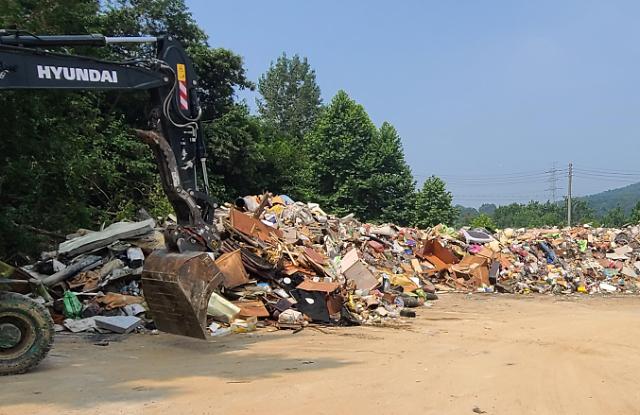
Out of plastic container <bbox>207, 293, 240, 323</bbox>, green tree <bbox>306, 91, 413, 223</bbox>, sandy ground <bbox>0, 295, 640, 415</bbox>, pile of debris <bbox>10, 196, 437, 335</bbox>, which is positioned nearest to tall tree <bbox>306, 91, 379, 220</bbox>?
green tree <bbox>306, 91, 413, 223</bbox>

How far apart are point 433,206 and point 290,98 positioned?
22.3 meters

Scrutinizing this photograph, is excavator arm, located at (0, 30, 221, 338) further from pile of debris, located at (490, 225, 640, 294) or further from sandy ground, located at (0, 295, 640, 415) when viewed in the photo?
pile of debris, located at (490, 225, 640, 294)

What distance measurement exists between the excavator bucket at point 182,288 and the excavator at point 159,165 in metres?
0.01

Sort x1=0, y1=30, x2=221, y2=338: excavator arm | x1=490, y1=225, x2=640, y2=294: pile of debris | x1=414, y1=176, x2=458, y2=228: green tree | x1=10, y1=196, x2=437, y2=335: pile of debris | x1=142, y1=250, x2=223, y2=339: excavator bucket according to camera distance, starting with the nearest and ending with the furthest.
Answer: x1=0, y1=30, x2=221, y2=338: excavator arm, x1=142, y1=250, x2=223, y2=339: excavator bucket, x1=10, y1=196, x2=437, y2=335: pile of debris, x1=490, y1=225, x2=640, y2=294: pile of debris, x1=414, y1=176, x2=458, y2=228: green tree

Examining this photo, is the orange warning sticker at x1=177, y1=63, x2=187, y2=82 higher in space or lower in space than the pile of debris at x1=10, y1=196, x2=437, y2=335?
higher

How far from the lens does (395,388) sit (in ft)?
18.8

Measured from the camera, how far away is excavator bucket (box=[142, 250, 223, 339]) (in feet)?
23.1

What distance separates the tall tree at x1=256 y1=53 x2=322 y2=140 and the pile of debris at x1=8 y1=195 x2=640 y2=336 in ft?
112

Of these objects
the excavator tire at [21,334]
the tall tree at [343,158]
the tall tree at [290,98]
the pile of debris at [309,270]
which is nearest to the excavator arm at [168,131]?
the excavator tire at [21,334]

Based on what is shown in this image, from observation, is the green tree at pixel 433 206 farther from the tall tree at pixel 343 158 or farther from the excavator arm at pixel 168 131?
the excavator arm at pixel 168 131

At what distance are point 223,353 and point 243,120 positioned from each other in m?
21.6

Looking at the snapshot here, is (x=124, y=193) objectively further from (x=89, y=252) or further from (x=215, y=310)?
(x=215, y=310)

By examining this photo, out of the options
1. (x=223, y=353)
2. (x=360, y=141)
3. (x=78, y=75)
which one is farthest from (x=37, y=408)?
(x=360, y=141)

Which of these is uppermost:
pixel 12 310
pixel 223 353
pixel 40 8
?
pixel 40 8
